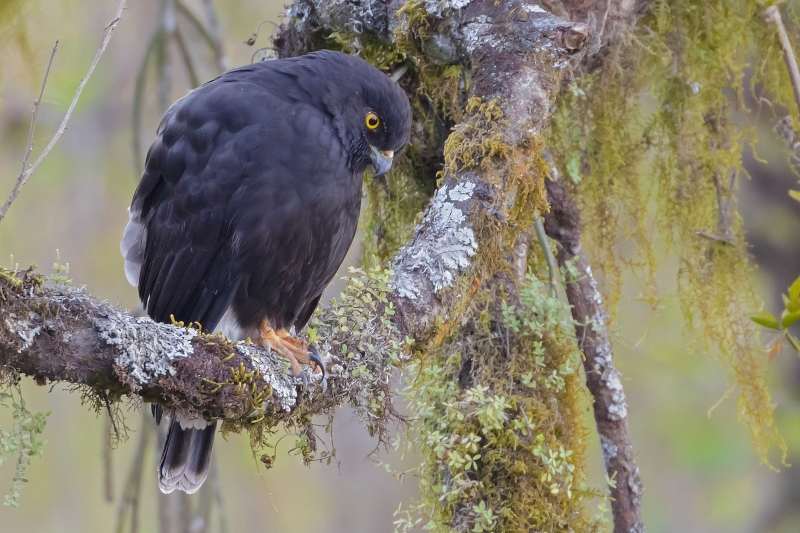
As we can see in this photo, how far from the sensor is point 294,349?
2.46m

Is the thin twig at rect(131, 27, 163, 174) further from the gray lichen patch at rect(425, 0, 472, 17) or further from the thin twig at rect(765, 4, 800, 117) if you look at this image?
the thin twig at rect(765, 4, 800, 117)

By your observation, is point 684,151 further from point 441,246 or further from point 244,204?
point 244,204

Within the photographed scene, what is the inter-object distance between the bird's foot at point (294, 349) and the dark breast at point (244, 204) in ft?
0.25

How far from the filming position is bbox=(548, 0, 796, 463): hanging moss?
10.9 feet

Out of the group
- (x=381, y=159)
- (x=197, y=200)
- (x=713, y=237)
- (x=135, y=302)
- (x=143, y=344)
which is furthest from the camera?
(x=135, y=302)

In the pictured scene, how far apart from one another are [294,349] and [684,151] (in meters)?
2.15

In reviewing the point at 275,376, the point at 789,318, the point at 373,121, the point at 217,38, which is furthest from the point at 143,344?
the point at 217,38

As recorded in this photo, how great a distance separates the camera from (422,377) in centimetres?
281

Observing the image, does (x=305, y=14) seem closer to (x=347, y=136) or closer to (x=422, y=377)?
(x=347, y=136)

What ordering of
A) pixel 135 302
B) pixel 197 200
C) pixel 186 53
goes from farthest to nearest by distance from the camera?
pixel 135 302, pixel 186 53, pixel 197 200

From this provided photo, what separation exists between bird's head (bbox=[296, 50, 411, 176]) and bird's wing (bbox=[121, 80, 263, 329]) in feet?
1.12

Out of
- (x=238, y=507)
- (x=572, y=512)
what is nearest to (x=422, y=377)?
(x=572, y=512)

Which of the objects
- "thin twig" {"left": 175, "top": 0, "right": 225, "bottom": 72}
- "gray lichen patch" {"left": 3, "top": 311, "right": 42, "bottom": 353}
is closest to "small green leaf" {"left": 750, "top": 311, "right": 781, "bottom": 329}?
"gray lichen patch" {"left": 3, "top": 311, "right": 42, "bottom": 353}

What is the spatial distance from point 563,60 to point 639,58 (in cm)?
100
